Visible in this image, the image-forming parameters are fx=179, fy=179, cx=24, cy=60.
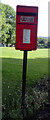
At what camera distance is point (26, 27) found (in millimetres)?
3381

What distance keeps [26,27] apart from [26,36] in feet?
0.56

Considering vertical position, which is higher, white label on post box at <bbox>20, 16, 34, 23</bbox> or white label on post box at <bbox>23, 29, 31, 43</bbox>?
white label on post box at <bbox>20, 16, 34, 23</bbox>

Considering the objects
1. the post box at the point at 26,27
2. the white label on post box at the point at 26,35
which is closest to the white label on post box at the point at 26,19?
the post box at the point at 26,27

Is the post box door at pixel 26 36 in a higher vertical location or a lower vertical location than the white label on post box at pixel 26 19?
lower

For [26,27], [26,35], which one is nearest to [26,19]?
[26,27]

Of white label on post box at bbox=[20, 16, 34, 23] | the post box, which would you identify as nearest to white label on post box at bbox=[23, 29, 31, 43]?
the post box

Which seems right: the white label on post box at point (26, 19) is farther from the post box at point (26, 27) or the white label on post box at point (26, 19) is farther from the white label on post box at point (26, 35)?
the white label on post box at point (26, 35)

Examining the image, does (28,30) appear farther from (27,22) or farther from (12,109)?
(12,109)

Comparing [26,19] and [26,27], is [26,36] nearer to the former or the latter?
Answer: [26,27]

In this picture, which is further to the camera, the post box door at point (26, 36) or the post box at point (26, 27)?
the post box door at point (26, 36)

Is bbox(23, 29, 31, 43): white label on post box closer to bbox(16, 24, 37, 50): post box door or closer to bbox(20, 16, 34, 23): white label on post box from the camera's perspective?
bbox(16, 24, 37, 50): post box door

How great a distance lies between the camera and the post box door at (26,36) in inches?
133

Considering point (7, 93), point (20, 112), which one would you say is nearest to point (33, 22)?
point (20, 112)

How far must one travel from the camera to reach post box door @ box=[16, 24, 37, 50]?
3390mm
